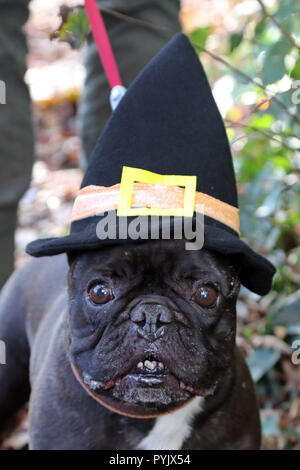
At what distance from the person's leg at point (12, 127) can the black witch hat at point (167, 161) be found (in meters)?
1.32

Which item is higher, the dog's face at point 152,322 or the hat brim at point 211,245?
the hat brim at point 211,245

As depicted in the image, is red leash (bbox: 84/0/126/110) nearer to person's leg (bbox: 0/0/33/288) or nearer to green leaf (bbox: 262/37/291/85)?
green leaf (bbox: 262/37/291/85)

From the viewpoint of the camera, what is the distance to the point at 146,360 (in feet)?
Result: 6.18

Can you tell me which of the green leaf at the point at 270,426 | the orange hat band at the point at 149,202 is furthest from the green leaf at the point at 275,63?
the green leaf at the point at 270,426

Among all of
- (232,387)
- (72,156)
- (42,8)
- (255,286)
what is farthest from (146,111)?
(42,8)

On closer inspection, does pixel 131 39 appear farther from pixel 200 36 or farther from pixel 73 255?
pixel 73 255

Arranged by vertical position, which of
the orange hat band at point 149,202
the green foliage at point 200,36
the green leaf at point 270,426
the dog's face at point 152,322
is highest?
the green foliage at point 200,36

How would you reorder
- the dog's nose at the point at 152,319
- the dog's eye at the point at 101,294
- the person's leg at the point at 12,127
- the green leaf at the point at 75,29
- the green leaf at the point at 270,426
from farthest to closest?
1. the person's leg at the point at 12,127
2. the green leaf at the point at 270,426
3. the green leaf at the point at 75,29
4. the dog's eye at the point at 101,294
5. the dog's nose at the point at 152,319

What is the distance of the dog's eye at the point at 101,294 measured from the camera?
1987 millimetres

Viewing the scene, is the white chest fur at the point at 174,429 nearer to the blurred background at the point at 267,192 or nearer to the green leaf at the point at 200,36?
the blurred background at the point at 267,192

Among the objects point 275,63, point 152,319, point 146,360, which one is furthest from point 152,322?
point 275,63

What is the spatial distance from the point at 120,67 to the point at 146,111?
130cm

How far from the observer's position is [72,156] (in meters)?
6.31
